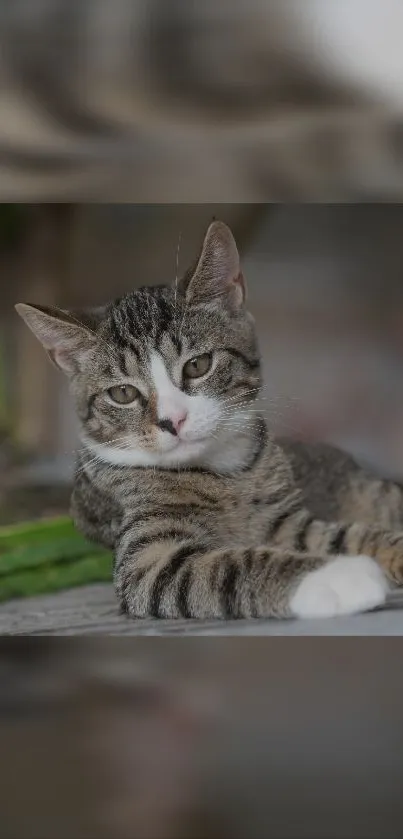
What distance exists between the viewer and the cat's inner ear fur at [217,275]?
1.14 metres

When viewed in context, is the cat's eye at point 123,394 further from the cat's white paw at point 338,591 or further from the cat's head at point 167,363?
the cat's white paw at point 338,591

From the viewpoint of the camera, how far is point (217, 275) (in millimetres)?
1188

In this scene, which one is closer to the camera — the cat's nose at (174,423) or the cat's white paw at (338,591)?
the cat's white paw at (338,591)

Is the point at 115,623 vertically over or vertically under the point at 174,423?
under

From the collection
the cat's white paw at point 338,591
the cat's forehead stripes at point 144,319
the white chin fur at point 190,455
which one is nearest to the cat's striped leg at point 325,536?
the white chin fur at point 190,455

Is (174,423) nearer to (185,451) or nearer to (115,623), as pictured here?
(185,451)

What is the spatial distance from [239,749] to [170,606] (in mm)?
205

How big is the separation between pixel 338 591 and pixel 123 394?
41 centimetres

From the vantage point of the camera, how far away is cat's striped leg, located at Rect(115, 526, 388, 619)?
97 centimetres

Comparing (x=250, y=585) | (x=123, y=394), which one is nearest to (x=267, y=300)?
(x=123, y=394)

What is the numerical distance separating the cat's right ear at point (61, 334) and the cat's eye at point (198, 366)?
0.15 meters
